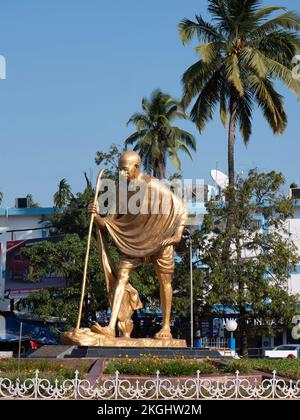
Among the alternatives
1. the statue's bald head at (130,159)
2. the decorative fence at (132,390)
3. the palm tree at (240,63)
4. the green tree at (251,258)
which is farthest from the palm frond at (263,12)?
the decorative fence at (132,390)

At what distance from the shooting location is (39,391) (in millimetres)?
11133

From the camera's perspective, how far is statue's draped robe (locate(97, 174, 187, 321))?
54.3ft

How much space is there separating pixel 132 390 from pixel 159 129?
28.1 meters

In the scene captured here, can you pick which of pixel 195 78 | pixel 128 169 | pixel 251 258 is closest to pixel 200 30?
pixel 195 78

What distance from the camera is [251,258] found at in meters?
28.4

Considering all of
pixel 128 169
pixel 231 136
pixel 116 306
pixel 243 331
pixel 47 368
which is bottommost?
pixel 243 331

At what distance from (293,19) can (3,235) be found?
1933cm

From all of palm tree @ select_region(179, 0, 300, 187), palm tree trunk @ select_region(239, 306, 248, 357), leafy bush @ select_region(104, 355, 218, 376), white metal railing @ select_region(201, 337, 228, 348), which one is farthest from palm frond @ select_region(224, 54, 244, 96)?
leafy bush @ select_region(104, 355, 218, 376)

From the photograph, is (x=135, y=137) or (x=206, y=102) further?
(x=135, y=137)

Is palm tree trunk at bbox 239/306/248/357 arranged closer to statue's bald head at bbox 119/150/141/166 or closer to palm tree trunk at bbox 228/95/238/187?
palm tree trunk at bbox 228/95/238/187

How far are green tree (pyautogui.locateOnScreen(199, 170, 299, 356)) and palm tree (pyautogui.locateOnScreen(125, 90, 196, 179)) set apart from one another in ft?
28.8

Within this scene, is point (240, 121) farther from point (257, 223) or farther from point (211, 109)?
point (257, 223)

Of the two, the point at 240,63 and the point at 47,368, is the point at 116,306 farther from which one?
the point at 240,63

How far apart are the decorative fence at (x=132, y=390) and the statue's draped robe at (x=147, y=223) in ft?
16.0
